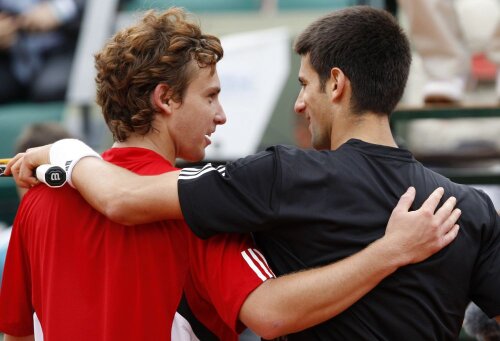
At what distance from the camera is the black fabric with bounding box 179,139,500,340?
242cm

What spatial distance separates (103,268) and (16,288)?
0.35m

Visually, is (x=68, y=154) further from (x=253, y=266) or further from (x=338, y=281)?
(x=338, y=281)

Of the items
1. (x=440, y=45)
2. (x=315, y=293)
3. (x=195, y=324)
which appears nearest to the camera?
(x=315, y=293)

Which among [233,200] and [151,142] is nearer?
[233,200]

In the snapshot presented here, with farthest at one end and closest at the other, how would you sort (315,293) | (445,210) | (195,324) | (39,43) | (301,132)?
1. (39,43)
2. (301,132)
3. (195,324)
4. (445,210)
5. (315,293)

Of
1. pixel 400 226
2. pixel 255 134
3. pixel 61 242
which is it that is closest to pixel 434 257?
pixel 400 226

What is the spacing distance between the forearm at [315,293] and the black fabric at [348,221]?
0.06 metres

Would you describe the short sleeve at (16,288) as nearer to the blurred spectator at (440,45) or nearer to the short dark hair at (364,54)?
the short dark hair at (364,54)

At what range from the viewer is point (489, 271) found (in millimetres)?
2545

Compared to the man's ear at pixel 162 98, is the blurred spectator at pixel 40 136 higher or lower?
lower

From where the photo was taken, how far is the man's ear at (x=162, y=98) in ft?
8.54

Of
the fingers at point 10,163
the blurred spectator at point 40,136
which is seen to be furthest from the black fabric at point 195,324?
the blurred spectator at point 40,136

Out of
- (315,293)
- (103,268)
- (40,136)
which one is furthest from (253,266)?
(40,136)

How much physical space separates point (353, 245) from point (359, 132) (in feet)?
1.04
